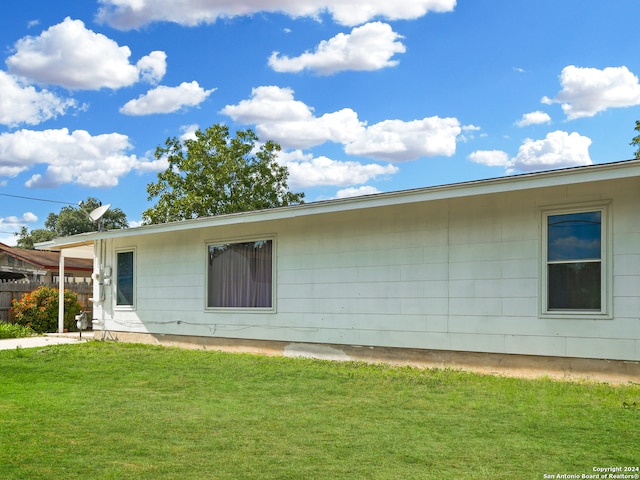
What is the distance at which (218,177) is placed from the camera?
103 ft

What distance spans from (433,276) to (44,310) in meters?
13.4

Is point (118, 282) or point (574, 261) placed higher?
point (574, 261)

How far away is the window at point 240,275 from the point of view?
39.7ft

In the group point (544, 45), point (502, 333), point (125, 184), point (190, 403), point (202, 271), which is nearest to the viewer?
point (190, 403)

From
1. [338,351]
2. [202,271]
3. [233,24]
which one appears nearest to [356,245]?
[338,351]

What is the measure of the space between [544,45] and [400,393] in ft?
35.0

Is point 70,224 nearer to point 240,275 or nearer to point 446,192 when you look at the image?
point 240,275

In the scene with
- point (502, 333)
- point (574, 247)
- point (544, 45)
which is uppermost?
point (544, 45)

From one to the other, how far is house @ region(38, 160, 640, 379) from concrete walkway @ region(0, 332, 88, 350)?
285 cm

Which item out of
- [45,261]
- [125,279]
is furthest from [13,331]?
[45,261]

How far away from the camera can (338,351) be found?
10.9 m

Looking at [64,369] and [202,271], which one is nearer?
[64,369]

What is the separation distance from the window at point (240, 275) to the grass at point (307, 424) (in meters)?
2.48

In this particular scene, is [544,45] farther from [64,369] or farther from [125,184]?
[125,184]
